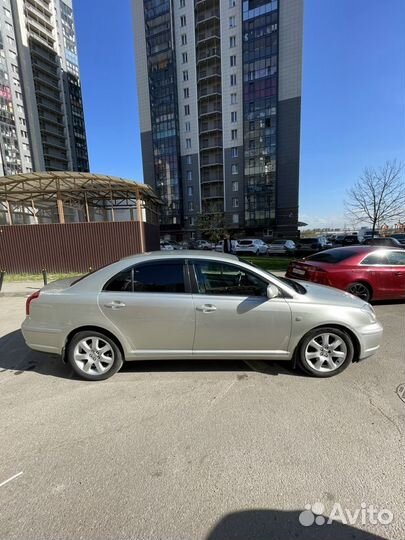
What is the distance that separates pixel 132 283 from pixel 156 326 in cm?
61

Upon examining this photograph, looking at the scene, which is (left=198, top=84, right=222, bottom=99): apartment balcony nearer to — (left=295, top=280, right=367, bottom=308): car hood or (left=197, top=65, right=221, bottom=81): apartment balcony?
(left=197, top=65, right=221, bottom=81): apartment balcony

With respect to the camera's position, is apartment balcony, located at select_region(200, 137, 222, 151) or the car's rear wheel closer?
the car's rear wheel

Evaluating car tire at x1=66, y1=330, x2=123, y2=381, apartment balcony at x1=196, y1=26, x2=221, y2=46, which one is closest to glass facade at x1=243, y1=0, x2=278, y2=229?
apartment balcony at x1=196, y1=26, x2=221, y2=46

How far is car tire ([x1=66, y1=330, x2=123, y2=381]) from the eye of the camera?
3262 mm

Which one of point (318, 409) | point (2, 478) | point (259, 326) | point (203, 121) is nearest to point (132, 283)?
point (259, 326)

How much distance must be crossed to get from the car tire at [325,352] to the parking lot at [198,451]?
0.49 ft

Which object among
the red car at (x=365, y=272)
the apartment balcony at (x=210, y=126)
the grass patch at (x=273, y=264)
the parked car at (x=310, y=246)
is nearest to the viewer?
the red car at (x=365, y=272)

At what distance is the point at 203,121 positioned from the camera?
49.2 m

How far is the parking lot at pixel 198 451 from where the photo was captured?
1.68m

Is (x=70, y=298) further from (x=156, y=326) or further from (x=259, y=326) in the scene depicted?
(x=259, y=326)

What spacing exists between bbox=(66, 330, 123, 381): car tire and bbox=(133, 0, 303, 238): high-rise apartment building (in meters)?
46.1

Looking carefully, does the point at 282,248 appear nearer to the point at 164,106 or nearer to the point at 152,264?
the point at 152,264
